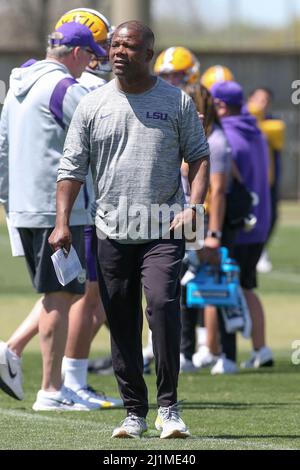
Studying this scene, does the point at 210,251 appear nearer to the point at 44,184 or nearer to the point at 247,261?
the point at 247,261

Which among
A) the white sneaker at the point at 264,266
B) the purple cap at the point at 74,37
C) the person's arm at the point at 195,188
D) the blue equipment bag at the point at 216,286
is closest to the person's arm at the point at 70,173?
the person's arm at the point at 195,188

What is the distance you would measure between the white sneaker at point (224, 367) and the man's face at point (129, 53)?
173 inches

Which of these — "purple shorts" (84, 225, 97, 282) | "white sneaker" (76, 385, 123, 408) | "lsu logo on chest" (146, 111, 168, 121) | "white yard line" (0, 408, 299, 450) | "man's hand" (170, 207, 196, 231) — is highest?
"lsu logo on chest" (146, 111, 168, 121)

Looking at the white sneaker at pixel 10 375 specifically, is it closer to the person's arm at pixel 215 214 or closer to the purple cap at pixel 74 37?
the purple cap at pixel 74 37

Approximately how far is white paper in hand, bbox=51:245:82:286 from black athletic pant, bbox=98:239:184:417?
15 centimetres

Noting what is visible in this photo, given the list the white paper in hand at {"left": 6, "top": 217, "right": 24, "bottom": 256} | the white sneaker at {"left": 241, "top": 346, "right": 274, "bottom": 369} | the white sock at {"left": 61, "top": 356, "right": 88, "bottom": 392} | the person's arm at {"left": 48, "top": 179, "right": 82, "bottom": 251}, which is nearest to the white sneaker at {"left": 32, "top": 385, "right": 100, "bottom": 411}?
the white sock at {"left": 61, "top": 356, "right": 88, "bottom": 392}

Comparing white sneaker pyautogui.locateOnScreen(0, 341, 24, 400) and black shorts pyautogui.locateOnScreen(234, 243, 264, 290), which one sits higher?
white sneaker pyautogui.locateOnScreen(0, 341, 24, 400)

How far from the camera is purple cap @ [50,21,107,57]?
28.9 ft

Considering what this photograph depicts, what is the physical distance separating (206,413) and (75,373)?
3.24 feet

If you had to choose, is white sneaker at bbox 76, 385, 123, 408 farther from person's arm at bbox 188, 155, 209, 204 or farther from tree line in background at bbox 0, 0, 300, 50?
tree line in background at bbox 0, 0, 300, 50

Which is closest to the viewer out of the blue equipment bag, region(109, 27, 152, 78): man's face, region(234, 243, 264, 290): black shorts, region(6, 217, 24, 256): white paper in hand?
region(109, 27, 152, 78): man's face

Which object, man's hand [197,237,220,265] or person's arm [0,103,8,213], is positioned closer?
person's arm [0,103,8,213]

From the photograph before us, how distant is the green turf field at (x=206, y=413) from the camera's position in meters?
7.05
